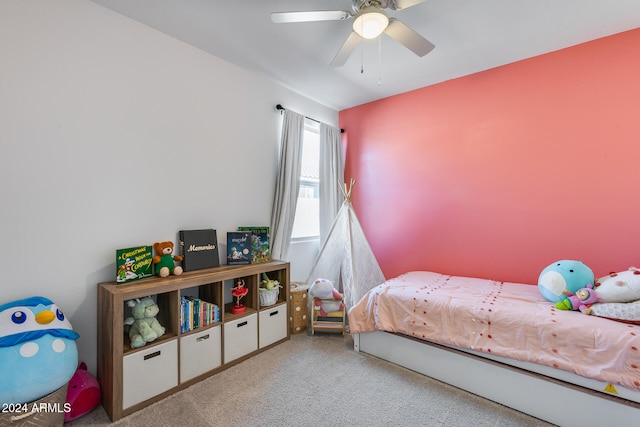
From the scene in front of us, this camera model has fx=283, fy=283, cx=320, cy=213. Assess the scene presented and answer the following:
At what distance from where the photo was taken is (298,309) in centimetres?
297

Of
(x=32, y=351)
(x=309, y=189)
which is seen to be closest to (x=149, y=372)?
(x=32, y=351)

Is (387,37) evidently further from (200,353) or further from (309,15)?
(200,353)

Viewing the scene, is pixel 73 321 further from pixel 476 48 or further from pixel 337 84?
pixel 476 48

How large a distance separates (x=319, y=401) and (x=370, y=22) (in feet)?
8.02

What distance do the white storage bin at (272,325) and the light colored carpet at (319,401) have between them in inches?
8.5

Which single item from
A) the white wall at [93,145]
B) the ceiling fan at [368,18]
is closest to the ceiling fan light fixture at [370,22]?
the ceiling fan at [368,18]

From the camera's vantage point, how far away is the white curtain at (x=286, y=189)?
3.12 metres

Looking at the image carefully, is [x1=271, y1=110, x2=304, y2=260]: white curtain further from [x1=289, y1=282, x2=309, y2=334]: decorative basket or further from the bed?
the bed

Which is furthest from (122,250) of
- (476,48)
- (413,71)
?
(476,48)

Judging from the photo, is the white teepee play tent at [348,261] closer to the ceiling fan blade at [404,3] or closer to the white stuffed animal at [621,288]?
the white stuffed animal at [621,288]

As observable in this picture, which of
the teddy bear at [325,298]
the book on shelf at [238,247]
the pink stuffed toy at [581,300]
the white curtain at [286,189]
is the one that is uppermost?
the white curtain at [286,189]

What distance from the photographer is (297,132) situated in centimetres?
333

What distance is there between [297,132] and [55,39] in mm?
2091

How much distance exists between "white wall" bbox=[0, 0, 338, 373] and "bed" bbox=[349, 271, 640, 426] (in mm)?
1780
